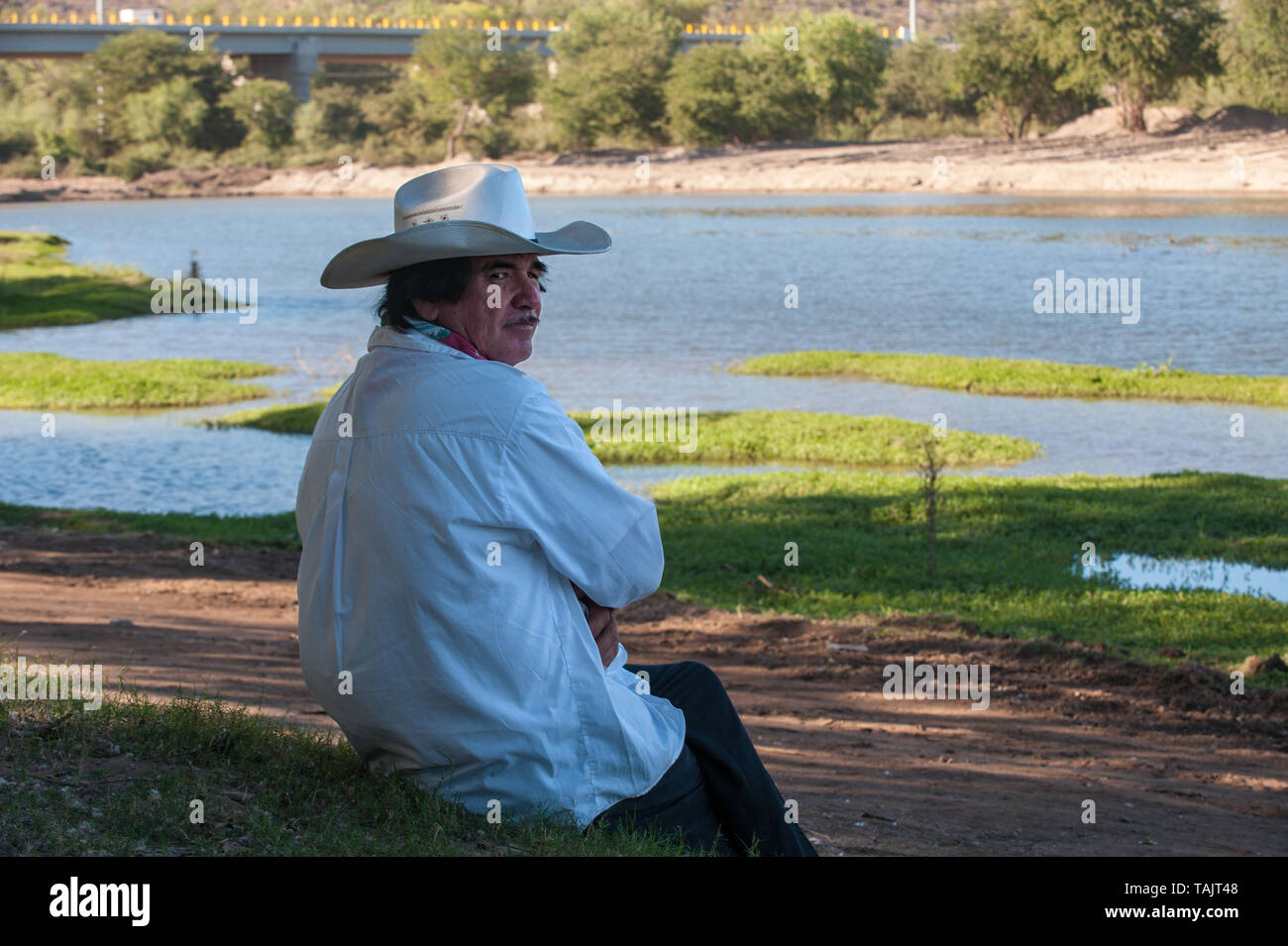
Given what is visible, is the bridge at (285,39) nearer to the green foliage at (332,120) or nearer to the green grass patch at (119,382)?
the green foliage at (332,120)

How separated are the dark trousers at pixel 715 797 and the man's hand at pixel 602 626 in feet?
1.08

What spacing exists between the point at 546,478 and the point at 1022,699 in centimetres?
519

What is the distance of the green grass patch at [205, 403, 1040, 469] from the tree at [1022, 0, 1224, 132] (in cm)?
5716

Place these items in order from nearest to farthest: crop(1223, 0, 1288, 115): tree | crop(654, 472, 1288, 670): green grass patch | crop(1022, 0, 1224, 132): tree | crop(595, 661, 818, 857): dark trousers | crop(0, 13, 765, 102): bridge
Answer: crop(595, 661, 818, 857): dark trousers < crop(654, 472, 1288, 670): green grass patch < crop(1223, 0, 1288, 115): tree < crop(1022, 0, 1224, 132): tree < crop(0, 13, 765, 102): bridge

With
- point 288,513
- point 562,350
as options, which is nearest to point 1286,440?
point 288,513

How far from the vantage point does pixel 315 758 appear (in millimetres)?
3879

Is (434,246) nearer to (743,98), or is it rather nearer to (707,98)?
(743,98)

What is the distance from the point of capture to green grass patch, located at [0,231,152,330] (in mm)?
36281

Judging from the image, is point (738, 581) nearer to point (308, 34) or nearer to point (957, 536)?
point (957, 536)

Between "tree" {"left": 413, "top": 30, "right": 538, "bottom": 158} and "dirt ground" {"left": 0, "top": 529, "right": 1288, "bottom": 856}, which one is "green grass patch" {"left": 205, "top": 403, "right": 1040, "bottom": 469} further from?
"tree" {"left": 413, "top": 30, "right": 538, "bottom": 158}

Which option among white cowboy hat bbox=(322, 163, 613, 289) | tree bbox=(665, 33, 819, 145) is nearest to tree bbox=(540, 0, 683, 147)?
tree bbox=(665, 33, 819, 145)

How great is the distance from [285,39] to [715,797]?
110174 millimetres

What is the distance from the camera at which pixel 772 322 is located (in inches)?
1433

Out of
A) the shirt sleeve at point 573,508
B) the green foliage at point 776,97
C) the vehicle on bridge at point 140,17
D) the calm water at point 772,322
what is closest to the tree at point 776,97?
the green foliage at point 776,97
